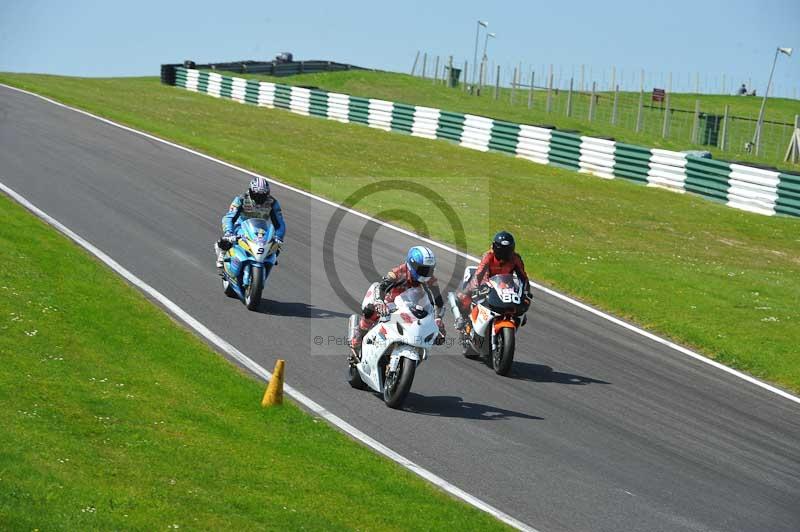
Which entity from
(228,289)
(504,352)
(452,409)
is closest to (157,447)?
(452,409)

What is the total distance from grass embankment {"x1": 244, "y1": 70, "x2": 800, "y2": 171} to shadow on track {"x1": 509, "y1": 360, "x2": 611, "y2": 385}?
32220mm

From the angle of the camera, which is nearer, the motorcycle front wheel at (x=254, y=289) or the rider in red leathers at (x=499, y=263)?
the rider in red leathers at (x=499, y=263)

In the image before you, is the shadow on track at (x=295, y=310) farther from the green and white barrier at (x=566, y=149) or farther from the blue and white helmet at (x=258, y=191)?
the green and white barrier at (x=566, y=149)

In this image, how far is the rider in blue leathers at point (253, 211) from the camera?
16.7 meters

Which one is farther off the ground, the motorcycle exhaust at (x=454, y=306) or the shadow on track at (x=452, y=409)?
the motorcycle exhaust at (x=454, y=306)

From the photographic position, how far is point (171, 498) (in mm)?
8258

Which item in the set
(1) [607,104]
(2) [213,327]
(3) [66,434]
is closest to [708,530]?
(3) [66,434]

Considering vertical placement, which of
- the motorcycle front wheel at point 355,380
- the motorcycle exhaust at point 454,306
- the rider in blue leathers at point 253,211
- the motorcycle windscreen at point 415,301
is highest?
the rider in blue leathers at point 253,211

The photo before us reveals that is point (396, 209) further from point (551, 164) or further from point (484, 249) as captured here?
point (551, 164)

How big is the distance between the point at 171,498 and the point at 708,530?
4800 mm

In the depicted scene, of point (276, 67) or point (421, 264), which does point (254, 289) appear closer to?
point (421, 264)

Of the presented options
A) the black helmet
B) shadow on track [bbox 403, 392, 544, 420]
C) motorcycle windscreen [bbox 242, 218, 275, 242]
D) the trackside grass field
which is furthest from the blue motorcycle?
shadow on track [bbox 403, 392, 544, 420]

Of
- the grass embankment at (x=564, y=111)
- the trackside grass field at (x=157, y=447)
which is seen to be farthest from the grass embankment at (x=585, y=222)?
the grass embankment at (x=564, y=111)

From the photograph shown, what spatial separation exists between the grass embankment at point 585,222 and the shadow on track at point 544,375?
3.10 metres
